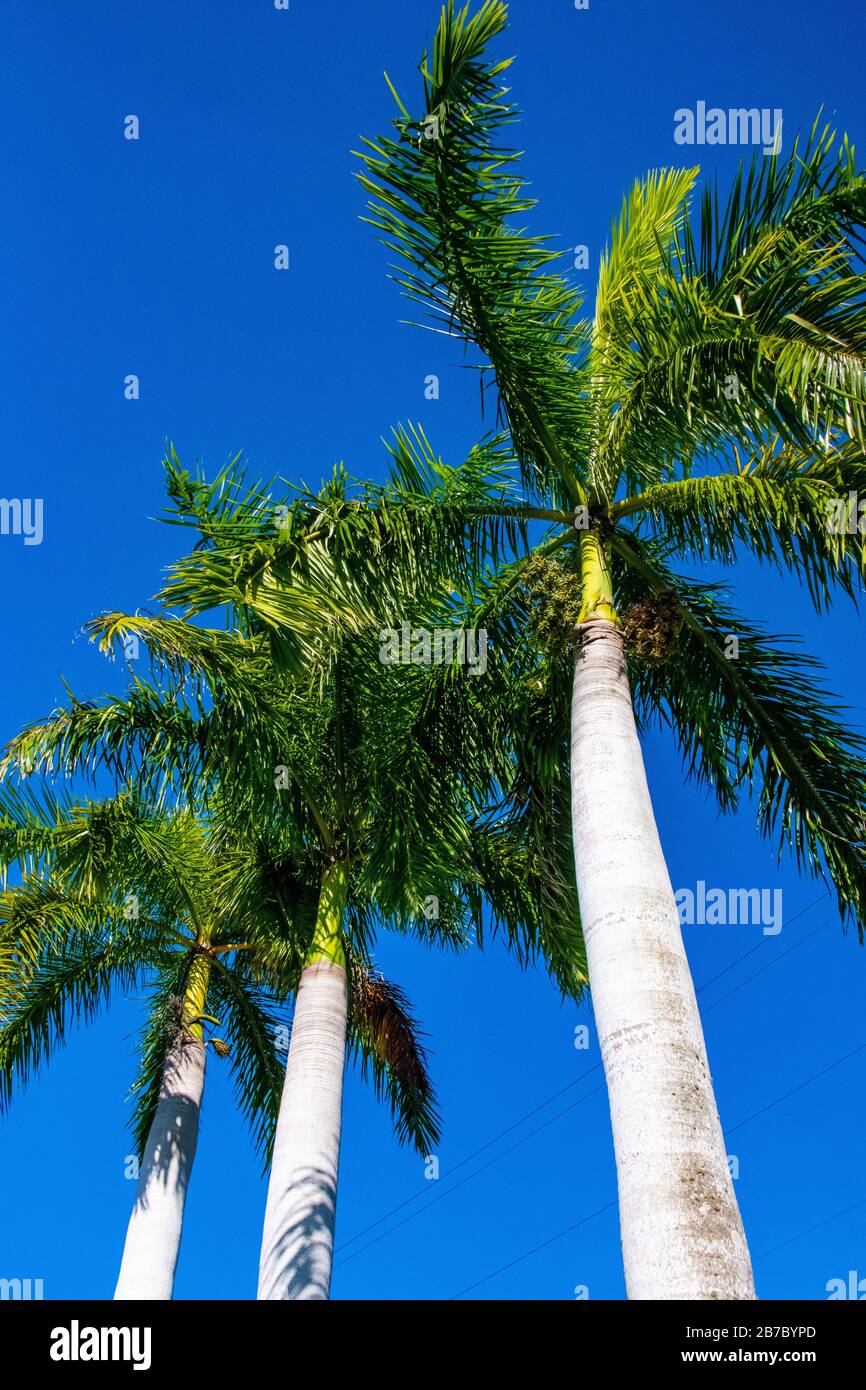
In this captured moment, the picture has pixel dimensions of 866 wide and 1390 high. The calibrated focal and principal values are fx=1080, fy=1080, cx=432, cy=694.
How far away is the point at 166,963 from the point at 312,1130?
576 cm

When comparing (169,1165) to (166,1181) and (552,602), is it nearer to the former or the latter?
(166,1181)

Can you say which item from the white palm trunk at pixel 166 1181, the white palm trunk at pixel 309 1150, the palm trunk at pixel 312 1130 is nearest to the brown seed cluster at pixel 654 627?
the palm trunk at pixel 312 1130

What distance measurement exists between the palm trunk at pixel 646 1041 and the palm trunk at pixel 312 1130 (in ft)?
15.2

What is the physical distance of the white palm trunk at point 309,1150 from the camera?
368 inches

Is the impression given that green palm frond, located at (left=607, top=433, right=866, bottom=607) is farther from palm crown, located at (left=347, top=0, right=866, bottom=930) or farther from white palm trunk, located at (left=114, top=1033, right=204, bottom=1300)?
white palm trunk, located at (left=114, top=1033, right=204, bottom=1300)

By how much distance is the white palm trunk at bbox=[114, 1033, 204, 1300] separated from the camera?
12.8 m

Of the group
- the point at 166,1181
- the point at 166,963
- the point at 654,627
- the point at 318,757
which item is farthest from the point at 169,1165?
the point at 654,627

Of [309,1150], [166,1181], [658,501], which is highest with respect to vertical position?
[658,501]

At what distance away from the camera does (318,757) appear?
1224 centimetres

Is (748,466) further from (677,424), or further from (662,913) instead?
(662,913)

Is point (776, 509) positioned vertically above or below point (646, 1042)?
above
